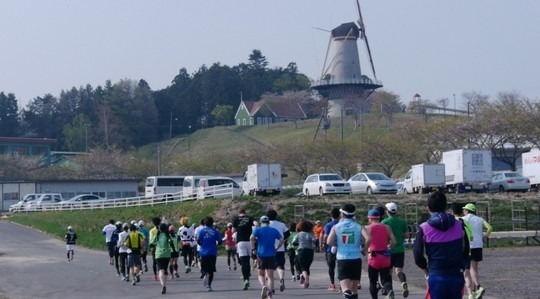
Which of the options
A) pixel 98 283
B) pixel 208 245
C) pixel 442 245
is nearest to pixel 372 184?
pixel 98 283

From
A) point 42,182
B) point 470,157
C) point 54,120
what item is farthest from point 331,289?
point 54,120

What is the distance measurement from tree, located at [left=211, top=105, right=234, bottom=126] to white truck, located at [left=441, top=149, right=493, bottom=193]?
252 feet

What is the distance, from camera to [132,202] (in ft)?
177

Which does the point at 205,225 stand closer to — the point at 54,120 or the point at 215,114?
the point at 215,114

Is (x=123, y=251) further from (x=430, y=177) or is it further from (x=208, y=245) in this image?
(x=430, y=177)

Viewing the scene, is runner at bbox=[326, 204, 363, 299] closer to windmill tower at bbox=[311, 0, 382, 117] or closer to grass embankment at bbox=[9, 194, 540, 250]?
grass embankment at bbox=[9, 194, 540, 250]

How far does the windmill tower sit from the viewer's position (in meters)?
110

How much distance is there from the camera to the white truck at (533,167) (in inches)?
1949

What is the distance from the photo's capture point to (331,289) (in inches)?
765

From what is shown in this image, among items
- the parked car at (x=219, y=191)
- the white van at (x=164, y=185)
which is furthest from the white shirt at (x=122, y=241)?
the white van at (x=164, y=185)

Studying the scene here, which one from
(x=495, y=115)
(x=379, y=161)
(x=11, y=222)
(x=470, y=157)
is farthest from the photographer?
(x=379, y=161)

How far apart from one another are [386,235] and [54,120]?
118231 mm

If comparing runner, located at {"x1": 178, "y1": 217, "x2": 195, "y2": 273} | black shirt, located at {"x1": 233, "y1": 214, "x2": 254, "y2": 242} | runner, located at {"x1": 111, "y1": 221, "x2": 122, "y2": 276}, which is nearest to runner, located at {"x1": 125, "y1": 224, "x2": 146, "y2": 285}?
runner, located at {"x1": 111, "y1": 221, "x2": 122, "y2": 276}

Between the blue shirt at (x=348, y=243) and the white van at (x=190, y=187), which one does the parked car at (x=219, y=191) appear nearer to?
the white van at (x=190, y=187)
